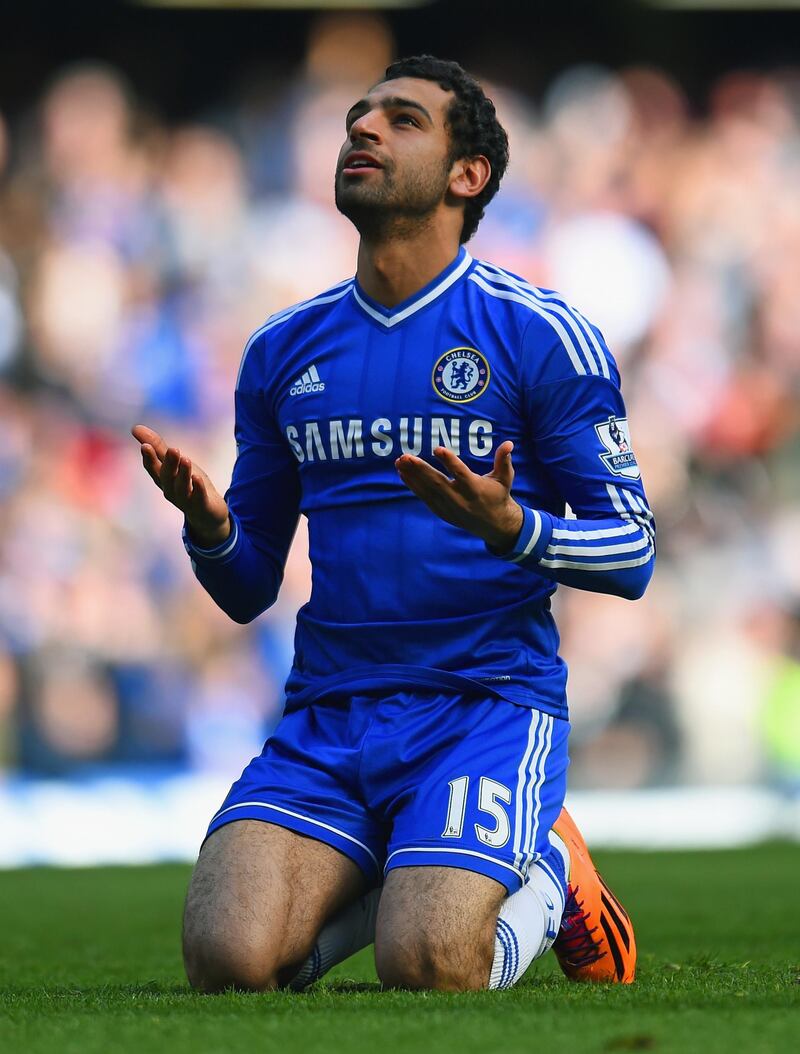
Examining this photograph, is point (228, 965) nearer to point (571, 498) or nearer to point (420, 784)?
point (420, 784)

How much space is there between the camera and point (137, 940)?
5.40m

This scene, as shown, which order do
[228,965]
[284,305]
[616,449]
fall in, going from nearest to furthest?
[228,965]
[616,449]
[284,305]

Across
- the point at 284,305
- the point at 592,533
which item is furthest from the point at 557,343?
the point at 284,305

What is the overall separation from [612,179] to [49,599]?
486 cm

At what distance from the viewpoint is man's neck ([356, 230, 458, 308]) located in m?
4.06

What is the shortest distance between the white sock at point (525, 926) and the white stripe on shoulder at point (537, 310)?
3.53ft

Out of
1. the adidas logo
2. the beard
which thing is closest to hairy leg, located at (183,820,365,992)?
the adidas logo

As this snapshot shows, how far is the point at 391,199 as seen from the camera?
3959mm

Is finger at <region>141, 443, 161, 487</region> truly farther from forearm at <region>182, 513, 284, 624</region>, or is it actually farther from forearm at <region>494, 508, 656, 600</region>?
forearm at <region>494, 508, 656, 600</region>

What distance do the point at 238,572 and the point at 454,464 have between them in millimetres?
984

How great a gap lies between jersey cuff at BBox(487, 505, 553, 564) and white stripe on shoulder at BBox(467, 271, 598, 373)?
0.44 metres

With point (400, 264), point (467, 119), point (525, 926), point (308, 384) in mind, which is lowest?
point (525, 926)

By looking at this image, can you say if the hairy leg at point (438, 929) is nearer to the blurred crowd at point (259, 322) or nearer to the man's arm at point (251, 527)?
the man's arm at point (251, 527)

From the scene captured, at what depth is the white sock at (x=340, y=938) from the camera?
364 cm
